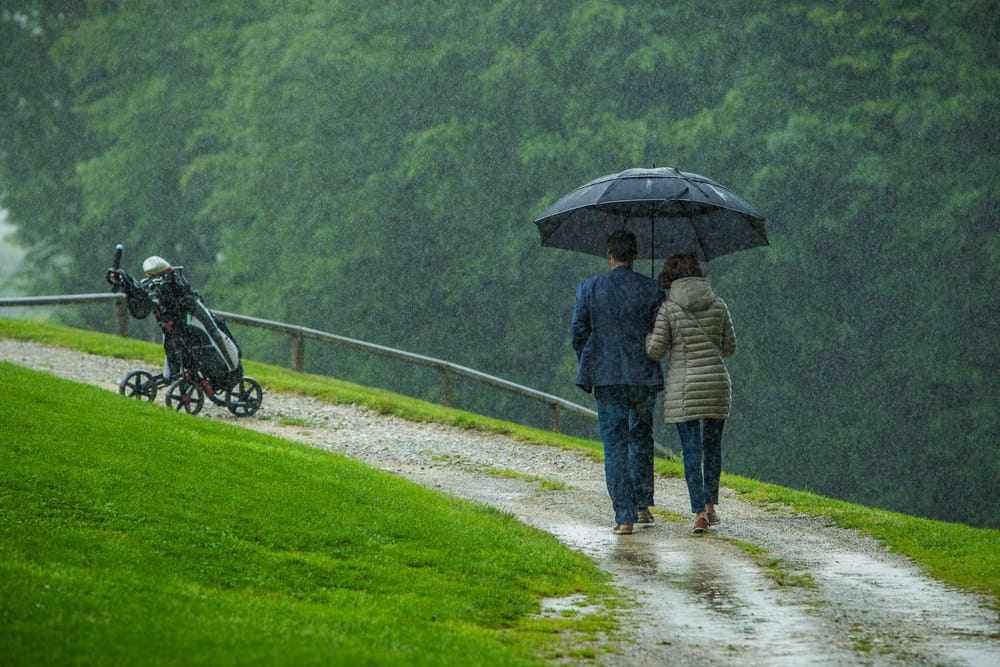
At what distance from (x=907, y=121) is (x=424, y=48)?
36.5 ft

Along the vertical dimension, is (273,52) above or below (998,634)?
above

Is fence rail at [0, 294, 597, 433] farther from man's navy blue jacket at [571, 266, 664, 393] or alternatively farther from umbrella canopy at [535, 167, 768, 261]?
man's navy blue jacket at [571, 266, 664, 393]

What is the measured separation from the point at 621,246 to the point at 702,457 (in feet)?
5.56

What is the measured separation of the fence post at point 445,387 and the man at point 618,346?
9469 millimetres

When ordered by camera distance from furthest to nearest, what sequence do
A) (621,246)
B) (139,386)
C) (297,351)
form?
1. (297,351)
2. (139,386)
3. (621,246)

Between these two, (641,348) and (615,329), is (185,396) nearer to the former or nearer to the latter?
(615,329)

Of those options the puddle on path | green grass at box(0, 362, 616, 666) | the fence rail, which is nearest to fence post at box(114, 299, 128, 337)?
the fence rail

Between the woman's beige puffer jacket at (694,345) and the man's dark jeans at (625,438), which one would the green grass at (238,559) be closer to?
the man's dark jeans at (625,438)

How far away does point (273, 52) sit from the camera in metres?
28.8

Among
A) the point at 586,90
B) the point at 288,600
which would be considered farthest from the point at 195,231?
the point at 288,600

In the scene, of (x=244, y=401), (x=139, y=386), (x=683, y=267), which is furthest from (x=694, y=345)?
(x=139, y=386)

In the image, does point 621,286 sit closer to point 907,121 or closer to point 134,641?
point 134,641

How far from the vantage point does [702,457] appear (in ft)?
28.7

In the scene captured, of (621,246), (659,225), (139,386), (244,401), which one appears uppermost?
(659,225)
